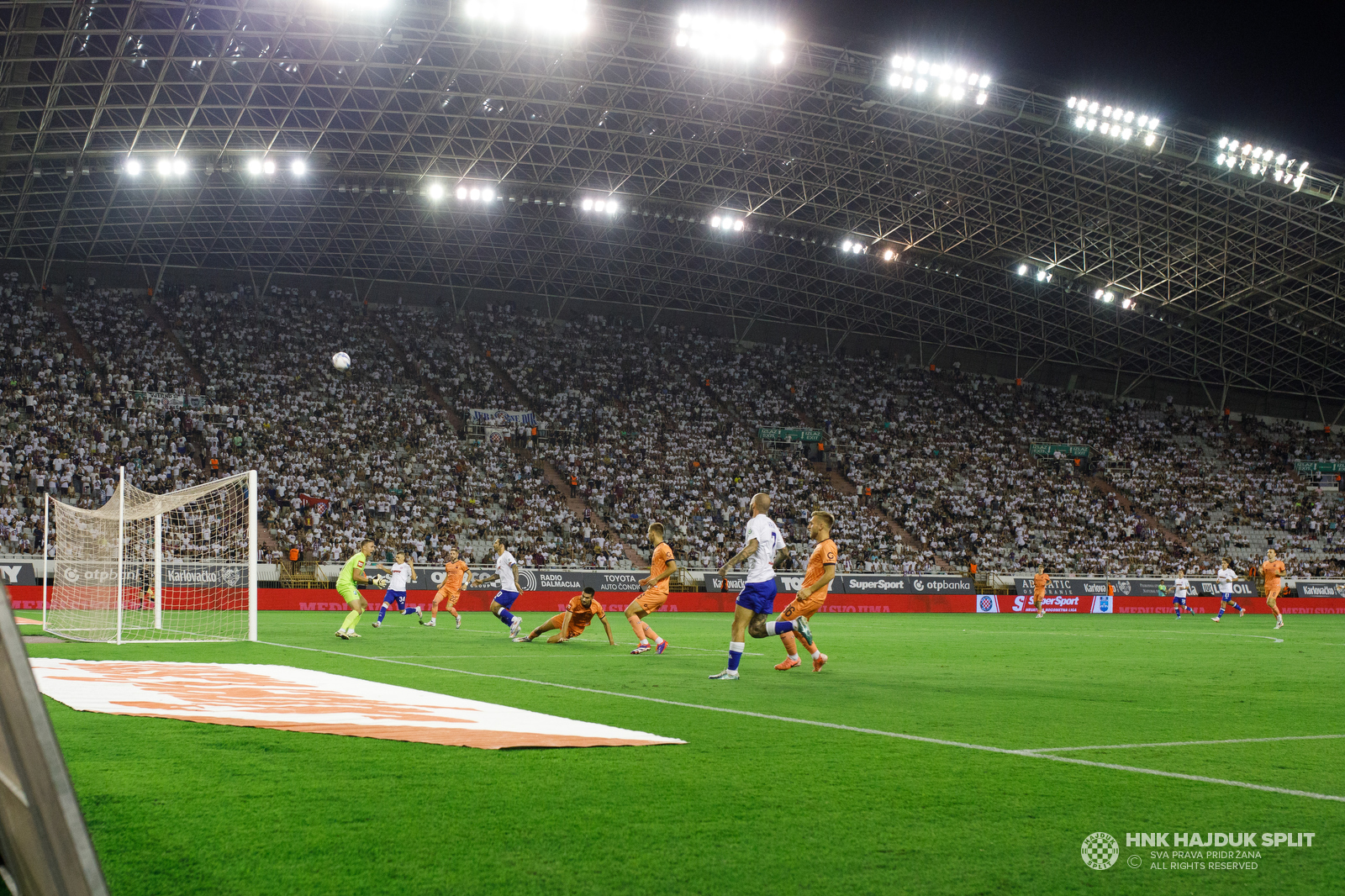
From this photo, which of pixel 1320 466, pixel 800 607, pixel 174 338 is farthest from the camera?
pixel 1320 466

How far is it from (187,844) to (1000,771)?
4806mm

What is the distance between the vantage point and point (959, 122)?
39594 millimetres

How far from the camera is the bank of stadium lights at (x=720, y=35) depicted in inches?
1299

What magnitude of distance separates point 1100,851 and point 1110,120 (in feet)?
→ 126

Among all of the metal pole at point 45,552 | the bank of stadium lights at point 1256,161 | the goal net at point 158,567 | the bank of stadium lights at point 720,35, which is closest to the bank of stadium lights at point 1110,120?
the bank of stadium lights at point 1256,161

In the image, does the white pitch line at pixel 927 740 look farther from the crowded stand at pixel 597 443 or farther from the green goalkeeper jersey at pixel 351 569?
the crowded stand at pixel 597 443

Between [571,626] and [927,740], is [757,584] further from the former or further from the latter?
[571,626]

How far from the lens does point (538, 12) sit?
30.8 m

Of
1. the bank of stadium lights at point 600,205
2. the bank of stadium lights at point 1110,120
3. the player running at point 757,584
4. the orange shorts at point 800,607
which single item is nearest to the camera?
the player running at point 757,584

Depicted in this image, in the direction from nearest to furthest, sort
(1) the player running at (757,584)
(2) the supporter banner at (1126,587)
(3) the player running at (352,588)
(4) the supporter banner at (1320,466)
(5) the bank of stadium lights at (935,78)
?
(1) the player running at (757,584) → (3) the player running at (352,588) → (5) the bank of stadium lights at (935,78) → (2) the supporter banner at (1126,587) → (4) the supporter banner at (1320,466)

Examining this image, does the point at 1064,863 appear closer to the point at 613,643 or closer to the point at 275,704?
the point at 275,704

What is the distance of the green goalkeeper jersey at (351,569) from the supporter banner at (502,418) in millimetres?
27684

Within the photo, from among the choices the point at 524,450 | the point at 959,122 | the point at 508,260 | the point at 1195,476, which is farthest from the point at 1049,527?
the point at 508,260

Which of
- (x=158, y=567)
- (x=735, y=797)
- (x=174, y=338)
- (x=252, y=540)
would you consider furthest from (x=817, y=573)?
(x=174, y=338)
